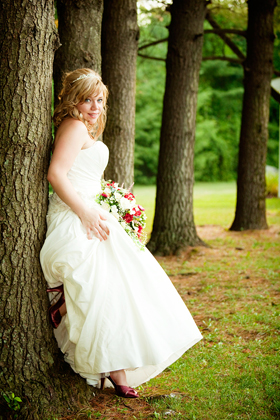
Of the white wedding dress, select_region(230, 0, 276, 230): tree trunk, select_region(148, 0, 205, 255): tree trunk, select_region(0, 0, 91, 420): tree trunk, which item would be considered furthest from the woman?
select_region(230, 0, 276, 230): tree trunk

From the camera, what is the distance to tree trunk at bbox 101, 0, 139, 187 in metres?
5.37

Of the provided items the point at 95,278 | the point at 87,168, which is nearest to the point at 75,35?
the point at 87,168

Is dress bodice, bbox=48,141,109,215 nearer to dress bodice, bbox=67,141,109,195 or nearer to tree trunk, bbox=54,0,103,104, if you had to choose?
dress bodice, bbox=67,141,109,195

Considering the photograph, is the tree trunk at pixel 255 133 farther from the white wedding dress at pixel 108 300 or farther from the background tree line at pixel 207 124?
the background tree line at pixel 207 124

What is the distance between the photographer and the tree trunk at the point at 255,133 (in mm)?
9797

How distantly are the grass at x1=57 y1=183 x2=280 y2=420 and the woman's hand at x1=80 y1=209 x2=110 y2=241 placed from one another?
1174 mm

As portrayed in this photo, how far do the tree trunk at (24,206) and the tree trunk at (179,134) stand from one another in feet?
16.0

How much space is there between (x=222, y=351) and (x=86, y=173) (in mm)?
2032

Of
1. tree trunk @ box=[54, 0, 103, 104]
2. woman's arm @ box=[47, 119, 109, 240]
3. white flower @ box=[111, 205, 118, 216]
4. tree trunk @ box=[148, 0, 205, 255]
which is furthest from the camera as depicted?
tree trunk @ box=[148, 0, 205, 255]

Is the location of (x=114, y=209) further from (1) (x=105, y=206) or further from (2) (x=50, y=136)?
(2) (x=50, y=136)

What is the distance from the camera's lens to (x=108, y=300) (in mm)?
2631

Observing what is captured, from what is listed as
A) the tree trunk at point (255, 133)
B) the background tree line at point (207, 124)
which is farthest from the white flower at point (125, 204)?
the background tree line at point (207, 124)

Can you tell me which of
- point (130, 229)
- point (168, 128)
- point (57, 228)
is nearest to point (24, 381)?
point (57, 228)

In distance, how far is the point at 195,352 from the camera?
12.3 ft
